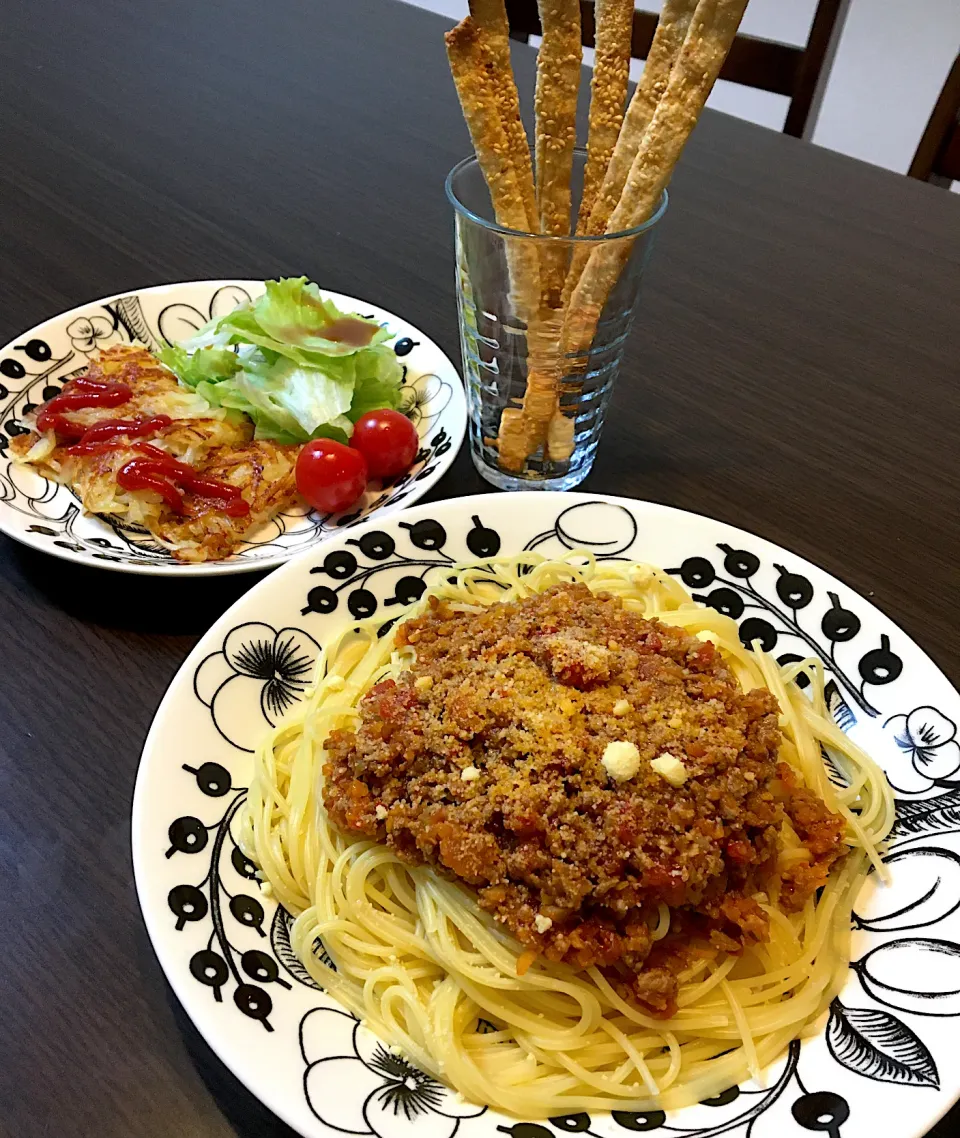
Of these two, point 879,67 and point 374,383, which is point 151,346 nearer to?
point 374,383

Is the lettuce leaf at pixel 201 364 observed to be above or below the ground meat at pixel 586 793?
below

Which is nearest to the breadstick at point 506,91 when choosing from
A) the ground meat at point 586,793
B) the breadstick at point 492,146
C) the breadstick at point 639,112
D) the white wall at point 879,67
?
the breadstick at point 492,146

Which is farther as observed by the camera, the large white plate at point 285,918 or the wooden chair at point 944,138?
the wooden chair at point 944,138

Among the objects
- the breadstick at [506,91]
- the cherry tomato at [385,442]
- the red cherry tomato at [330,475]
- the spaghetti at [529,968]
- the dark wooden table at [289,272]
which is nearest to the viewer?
the spaghetti at [529,968]

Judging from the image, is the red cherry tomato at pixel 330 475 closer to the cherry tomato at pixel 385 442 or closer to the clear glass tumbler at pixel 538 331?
the cherry tomato at pixel 385 442

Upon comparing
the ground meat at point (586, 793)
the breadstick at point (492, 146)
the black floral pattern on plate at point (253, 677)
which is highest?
the breadstick at point (492, 146)

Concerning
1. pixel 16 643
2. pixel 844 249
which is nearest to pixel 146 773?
pixel 16 643

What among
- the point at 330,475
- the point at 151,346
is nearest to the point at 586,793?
the point at 330,475
